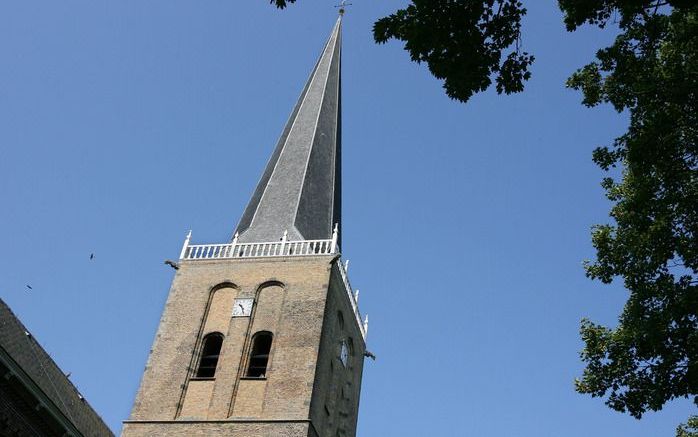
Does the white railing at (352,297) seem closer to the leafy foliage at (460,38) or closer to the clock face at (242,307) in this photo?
the clock face at (242,307)

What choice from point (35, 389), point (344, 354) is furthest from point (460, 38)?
point (344, 354)

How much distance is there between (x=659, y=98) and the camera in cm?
1192

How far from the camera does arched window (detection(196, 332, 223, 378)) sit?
24859 mm

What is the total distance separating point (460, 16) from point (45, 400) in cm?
1296

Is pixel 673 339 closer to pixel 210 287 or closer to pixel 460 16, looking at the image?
pixel 460 16

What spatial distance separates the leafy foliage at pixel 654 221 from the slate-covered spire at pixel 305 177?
16.6 m

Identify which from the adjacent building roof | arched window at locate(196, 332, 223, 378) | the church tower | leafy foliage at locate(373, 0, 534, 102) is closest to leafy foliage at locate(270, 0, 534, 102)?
leafy foliage at locate(373, 0, 534, 102)

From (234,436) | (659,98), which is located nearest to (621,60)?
(659,98)

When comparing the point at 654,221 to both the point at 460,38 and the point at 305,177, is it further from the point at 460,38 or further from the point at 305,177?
the point at 305,177

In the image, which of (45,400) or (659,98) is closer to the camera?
(659,98)

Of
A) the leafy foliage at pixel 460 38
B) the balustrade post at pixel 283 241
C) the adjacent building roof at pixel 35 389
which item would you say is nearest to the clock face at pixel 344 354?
the balustrade post at pixel 283 241

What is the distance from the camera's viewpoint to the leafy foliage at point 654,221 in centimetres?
1136

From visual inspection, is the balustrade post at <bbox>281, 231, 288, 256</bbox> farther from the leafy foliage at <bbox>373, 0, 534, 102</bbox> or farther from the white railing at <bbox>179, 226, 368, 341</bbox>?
the leafy foliage at <bbox>373, 0, 534, 102</bbox>

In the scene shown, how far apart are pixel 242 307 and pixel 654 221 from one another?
1622cm
